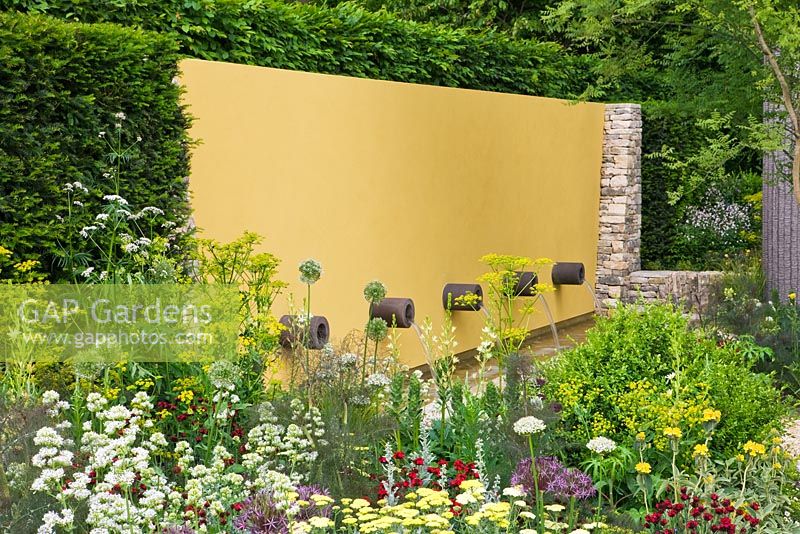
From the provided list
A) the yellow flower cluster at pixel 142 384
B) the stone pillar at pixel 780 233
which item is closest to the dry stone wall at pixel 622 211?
the stone pillar at pixel 780 233

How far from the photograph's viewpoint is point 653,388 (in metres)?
5.05

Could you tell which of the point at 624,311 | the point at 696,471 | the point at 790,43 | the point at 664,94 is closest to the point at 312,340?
the point at 624,311

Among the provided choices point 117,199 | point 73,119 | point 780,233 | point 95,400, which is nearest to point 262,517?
point 95,400

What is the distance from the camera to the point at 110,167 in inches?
249

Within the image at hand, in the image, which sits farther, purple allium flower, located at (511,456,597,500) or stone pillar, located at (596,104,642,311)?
stone pillar, located at (596,104,642,311)

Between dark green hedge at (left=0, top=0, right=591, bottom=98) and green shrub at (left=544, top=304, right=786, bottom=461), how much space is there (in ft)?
11.6

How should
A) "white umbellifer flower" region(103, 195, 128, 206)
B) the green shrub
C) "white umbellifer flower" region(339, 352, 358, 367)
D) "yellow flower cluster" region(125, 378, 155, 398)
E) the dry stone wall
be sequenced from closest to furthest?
1. the green shrub
2. "yellow flower cluster" region(125, 378, 155, 398)
3. "white umbellifer flower" region(339, 352, 358, 367)
4. "white umbellifer flower" region(103, 195, 128, 206)
5. the dry stone wall

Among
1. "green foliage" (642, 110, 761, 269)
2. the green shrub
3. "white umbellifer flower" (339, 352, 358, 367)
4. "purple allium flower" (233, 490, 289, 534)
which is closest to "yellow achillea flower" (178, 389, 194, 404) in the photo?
"white umbellifer flower" (339, 352, 358, 367)

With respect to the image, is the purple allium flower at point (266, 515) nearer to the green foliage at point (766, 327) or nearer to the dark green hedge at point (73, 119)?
the dark green hedge at point (73, 119)

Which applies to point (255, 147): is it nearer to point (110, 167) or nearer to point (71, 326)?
point (110, 167)

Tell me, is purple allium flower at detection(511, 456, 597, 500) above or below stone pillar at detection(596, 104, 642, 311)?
below

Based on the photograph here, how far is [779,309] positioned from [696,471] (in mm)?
4858

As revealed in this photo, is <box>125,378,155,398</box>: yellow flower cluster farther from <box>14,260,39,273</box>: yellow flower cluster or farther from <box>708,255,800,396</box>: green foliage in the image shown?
<box>708,255,800,396</box>: green foliage

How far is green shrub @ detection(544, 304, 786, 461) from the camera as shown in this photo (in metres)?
4.88
